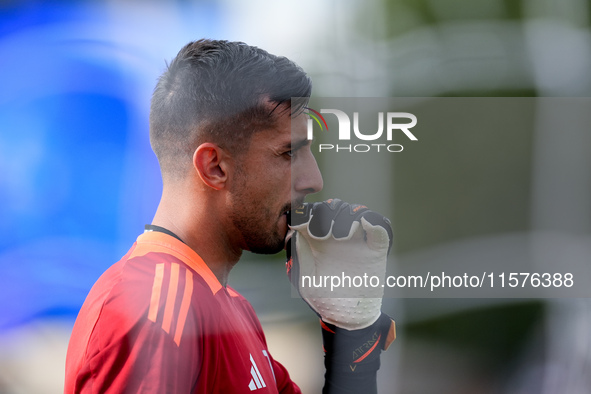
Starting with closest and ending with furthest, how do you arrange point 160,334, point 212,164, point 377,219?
point 160,334 → point 212,164 → point 377,219

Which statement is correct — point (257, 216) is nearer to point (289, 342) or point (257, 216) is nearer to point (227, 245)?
point (227, 245)

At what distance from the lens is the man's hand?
86 cm

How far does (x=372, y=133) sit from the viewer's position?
0.89 m

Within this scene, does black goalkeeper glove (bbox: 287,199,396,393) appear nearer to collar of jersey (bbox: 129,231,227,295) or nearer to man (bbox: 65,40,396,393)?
man (bbox: 65,40,396,393)

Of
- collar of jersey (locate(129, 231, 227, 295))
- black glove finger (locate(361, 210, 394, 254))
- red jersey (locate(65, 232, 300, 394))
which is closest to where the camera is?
red jersey (locate(65, 232, 300, 394))

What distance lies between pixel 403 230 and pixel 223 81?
1.51 ft

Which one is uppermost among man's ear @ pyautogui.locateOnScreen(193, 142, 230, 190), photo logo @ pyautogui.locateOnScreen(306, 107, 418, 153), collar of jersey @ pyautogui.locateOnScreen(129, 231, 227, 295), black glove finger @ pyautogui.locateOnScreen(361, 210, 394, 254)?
photo logo @ pyautogui.locateOnScreen(306, 107, 418, 153)

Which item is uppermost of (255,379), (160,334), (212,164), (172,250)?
(212,164)

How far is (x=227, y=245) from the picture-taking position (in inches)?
31.6

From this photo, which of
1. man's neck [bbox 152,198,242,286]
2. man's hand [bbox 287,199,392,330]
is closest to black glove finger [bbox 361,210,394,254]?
man's hand [bbox 287,199,392,330]

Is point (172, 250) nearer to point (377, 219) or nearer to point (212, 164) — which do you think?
point (212, 164)

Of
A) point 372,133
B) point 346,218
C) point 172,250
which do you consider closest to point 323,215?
point 346,218

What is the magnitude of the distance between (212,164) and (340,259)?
322 mm

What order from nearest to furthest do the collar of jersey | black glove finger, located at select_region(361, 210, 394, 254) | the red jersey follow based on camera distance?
1. the red jersey
2. the collar of jersey
3. black glove finger, located at select_region(361, 210, 394, 254)
